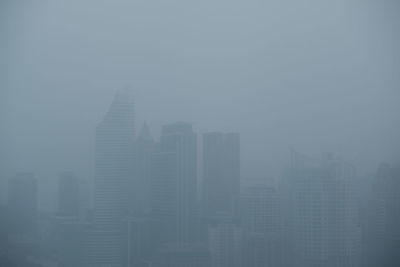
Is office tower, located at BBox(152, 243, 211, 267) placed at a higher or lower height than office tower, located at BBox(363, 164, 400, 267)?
lower

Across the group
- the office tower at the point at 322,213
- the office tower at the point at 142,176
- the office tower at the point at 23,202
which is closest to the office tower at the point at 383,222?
the office tower at the point at 322,213

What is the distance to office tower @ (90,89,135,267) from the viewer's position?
7.45 ft

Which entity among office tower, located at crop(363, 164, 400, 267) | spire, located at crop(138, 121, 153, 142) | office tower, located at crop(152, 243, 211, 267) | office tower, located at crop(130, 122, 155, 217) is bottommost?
office tower, located at crop(152, 243, 211, 267)

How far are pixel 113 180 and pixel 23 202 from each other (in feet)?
1.56

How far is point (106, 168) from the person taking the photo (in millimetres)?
2316

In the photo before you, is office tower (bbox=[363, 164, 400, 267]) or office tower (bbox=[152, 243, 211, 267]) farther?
office tower (bbox=[363, 164, 400, 267])

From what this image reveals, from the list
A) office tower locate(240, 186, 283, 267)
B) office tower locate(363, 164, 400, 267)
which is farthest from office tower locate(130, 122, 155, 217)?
office tower locate(363, 164, 400, 267)

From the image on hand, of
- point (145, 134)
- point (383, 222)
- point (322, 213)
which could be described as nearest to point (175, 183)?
point (145, 134)

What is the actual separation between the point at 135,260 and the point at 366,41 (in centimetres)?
164

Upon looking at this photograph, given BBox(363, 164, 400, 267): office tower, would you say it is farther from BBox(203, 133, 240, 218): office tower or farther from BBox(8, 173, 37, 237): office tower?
BBox(8, 173, 37, 237): office tower

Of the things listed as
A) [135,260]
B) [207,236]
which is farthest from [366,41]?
[135,260]

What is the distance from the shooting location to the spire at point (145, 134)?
2324mm

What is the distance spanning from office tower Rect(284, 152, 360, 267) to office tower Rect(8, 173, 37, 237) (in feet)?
4.15

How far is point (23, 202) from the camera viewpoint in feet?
7.69
